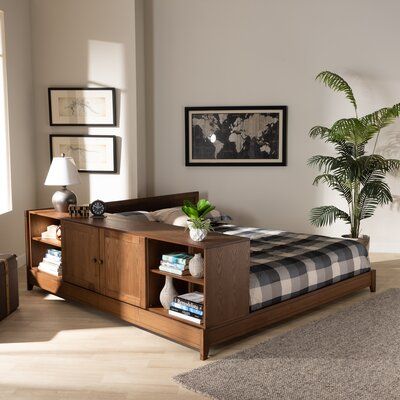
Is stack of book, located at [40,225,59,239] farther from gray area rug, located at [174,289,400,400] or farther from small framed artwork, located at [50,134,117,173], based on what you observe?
gray area rug, located at [174,289,400,400]

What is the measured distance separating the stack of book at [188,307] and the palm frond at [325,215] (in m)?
2.63

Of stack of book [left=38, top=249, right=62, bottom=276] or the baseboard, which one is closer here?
stack of book [left=38, top=249, right=62, bottom=276]

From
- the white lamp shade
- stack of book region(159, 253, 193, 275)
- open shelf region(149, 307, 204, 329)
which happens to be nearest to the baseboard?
the white lamp shade

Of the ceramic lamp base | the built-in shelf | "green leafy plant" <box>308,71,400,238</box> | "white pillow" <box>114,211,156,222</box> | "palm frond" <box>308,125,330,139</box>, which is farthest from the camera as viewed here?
"palm frond" <box>308,125,330,139</box>

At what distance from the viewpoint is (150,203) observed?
630 cm

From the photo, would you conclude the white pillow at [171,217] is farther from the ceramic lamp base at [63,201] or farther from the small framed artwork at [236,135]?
the small framed artwork at [236,135]

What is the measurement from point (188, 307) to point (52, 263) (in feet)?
5.57

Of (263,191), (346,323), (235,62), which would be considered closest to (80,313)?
(346,323)

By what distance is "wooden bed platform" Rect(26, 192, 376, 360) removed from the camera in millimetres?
3707

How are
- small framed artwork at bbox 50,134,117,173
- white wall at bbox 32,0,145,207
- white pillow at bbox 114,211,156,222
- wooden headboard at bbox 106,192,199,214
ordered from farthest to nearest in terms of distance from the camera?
small framed artwork at bbox 50,134,117,173, white wall at bbox 32,0,145,207, wooden headboard at bbox 106,192,199,214, white pillow at bbox 114,211,156,222

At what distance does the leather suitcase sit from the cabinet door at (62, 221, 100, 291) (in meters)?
0.41

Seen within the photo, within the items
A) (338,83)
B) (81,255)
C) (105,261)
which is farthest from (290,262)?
(338,83)

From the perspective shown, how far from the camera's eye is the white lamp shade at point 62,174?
16.3ft

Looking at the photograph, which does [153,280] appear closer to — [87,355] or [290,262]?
[87,355]
